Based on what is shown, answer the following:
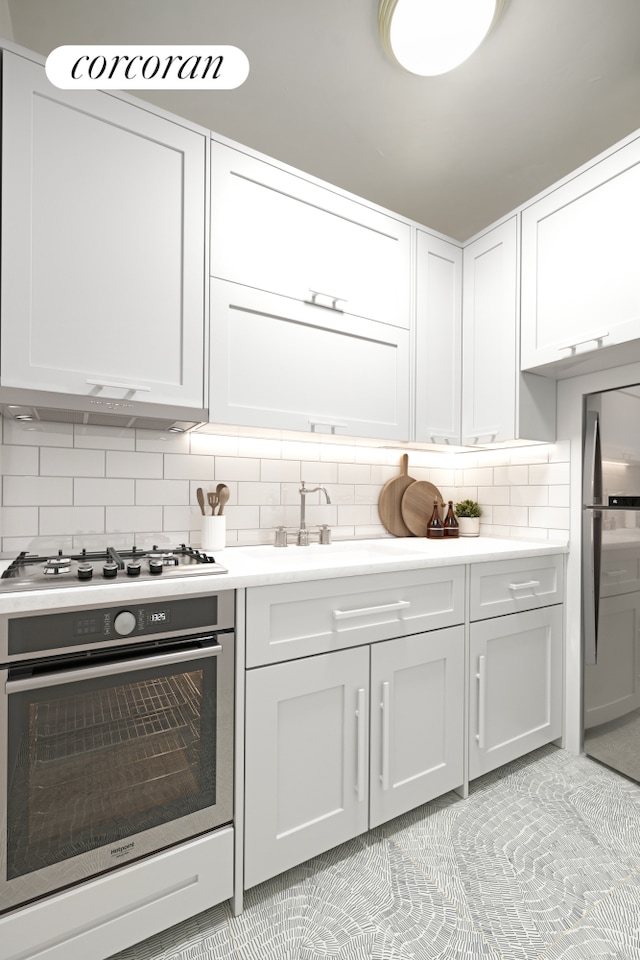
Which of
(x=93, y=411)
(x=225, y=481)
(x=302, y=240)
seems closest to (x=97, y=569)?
(x=93, y=411)

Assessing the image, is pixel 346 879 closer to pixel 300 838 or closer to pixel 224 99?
pixel 300 838

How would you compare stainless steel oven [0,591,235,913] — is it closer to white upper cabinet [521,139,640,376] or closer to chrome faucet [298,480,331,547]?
chrome faucet [298,480,331,547]

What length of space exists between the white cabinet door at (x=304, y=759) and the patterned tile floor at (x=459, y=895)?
106 mm

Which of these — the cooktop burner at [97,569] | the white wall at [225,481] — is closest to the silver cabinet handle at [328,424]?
the white wall at [225,481]

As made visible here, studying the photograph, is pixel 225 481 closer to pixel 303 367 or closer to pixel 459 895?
pixel 303 367

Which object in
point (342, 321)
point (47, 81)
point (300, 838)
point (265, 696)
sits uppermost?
point (47, 81)

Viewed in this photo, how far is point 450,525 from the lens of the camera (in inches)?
101

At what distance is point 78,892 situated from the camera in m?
1.13

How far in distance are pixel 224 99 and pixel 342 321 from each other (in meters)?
1.00

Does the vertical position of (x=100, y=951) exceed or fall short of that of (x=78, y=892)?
it falls short

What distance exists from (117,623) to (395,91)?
216 cm

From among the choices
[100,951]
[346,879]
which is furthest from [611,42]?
[100,951]

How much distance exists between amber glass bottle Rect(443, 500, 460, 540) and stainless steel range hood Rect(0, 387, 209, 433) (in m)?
1.48

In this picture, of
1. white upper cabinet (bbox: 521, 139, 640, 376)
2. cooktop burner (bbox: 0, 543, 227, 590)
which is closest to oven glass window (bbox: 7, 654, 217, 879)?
cooktop burner (bbox: 0, 543, 227, 590)
